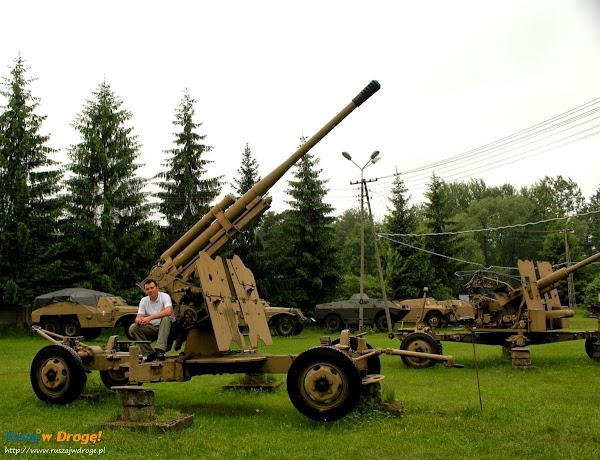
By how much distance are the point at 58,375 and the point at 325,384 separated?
11.6ft

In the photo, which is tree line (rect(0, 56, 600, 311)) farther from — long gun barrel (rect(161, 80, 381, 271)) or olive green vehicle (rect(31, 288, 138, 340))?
long gun barrel (rect(161, 80, 381, 271))

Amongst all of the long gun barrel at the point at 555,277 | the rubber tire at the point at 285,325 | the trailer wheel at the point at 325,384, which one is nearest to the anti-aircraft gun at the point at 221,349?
the trailer wheel at the point at 325,384

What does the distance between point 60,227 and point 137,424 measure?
2411 cm

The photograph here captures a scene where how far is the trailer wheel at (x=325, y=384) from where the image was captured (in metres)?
6.52

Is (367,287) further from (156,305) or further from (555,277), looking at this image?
(156,305)

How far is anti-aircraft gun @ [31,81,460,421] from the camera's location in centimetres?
664

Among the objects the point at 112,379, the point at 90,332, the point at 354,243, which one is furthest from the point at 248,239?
the point at 354,243

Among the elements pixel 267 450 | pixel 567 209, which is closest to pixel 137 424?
pixel 267 450

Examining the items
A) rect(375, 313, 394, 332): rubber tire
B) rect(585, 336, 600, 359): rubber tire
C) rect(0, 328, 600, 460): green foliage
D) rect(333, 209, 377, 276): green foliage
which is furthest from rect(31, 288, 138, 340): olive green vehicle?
rect(333, 209, 377, 276): green foliage

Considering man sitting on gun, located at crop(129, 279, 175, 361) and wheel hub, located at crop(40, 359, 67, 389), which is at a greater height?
man sitting on gun, located at crop(129, 279, 175, 361)

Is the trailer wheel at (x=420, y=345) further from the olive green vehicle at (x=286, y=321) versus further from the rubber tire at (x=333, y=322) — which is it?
the rubber tire at (x=333, y=322)

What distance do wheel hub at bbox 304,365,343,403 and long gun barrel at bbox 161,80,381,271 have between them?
2922 millimetres

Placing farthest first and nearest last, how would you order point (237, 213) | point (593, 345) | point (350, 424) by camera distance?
point (593, 345) < point (237, 213) < point (350, 424)

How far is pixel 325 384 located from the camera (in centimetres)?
659
